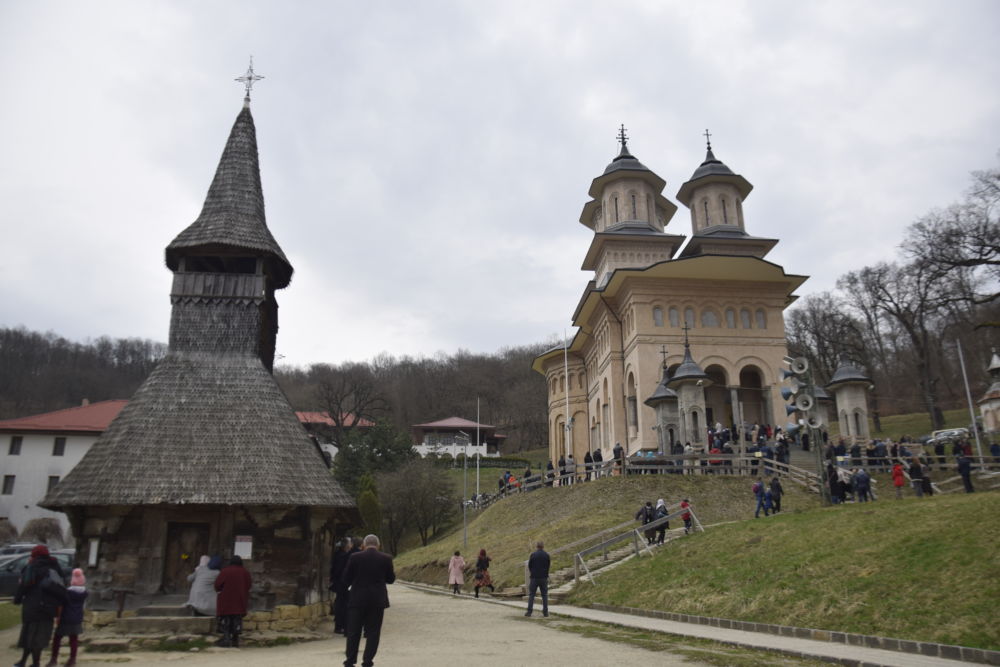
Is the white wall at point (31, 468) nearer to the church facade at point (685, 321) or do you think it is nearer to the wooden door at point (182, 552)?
the church facade at point (685, 321)

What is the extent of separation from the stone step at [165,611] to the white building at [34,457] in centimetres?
3517

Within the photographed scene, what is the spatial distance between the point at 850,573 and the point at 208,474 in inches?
466

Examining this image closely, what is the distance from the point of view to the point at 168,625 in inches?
490

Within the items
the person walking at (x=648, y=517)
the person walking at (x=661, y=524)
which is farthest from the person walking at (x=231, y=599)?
the person walking at (x=648, y=517)

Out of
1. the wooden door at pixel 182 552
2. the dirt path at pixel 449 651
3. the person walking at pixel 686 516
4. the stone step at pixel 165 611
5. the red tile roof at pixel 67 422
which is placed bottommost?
the dirt path at pixel 449 651

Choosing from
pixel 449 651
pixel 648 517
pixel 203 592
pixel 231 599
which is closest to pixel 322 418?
pixel 648 517

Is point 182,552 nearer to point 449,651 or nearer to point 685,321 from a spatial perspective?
point 449,651

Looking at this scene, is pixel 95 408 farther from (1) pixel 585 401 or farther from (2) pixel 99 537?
(2) pixel 99 537

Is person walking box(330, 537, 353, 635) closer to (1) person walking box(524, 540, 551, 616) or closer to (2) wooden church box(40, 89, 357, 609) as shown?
(2) wooden church box(40, 89, 357, 609)

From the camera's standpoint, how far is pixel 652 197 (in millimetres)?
44500

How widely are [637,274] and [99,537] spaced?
27117mm

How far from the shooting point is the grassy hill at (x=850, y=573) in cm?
973

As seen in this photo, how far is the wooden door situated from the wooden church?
2cm

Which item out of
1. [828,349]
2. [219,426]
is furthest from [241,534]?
[828,349]
